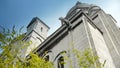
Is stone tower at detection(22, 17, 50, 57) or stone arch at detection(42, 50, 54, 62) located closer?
stone arch at detection(42, 50, 54, 62)

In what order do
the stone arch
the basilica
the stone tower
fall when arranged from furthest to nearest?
the stone tower
the stone arch
the basilica

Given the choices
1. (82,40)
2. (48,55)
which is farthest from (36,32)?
(82,40)

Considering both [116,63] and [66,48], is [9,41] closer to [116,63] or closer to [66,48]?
[66,48]

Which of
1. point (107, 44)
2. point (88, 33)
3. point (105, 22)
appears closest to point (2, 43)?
point (88, 33)

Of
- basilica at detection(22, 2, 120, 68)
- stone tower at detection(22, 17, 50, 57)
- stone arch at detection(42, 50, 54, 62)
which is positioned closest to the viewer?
basilica at detection(22, 2, 120, 68)

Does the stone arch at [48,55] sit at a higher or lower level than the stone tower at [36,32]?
lower

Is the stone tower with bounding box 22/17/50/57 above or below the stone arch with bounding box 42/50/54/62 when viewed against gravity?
above

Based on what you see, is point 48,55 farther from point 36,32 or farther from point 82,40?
point 36,32

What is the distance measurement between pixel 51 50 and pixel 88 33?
3.72 metres

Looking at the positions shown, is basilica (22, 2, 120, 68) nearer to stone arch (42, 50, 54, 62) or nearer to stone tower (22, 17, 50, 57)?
stone arch (42, 50, 54, 62)

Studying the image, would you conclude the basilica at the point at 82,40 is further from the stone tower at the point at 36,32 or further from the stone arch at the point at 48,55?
the stone tower at the point at 36,32

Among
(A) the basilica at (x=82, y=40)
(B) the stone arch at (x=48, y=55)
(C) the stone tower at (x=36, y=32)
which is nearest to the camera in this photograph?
(A) the basilica at (x=82, y=40)

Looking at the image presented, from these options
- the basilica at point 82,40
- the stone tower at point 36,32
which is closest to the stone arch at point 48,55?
the basilica at point 82,40

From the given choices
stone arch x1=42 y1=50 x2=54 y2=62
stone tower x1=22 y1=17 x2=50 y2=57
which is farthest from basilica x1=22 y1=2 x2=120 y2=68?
stone tower x1=22 y1=17 x2=50 y2=57
